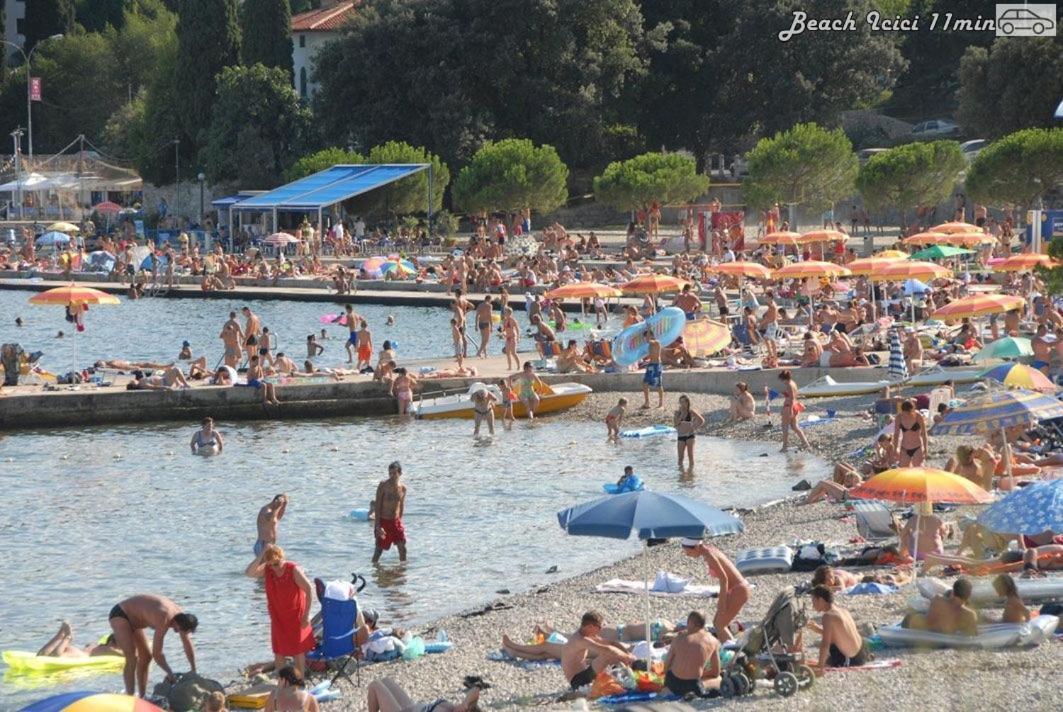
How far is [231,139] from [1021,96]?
90.0 ft

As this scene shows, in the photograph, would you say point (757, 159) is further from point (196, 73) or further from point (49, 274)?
point (196, 73)

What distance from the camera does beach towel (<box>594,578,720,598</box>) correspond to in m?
14.9

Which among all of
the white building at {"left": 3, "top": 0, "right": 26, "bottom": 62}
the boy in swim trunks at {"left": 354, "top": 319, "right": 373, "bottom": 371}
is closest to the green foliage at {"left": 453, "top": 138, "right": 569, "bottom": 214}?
the boy in swim trunks at {"left": 354, "top": 319, "right": 373, "bottom": 371}

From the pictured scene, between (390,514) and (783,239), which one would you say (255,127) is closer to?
(783,239)

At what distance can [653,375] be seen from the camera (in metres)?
26.0

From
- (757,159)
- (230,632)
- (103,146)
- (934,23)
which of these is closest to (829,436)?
(230,632)

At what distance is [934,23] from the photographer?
59.3m

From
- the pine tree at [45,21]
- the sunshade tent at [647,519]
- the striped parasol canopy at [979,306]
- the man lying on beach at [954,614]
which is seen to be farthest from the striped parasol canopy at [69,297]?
the pine tree at [45,21]

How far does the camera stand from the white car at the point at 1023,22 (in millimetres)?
51031

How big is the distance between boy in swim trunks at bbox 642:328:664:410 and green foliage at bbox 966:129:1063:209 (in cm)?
1753

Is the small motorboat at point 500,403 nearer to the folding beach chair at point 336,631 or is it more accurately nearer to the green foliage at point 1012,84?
the folding beach chair at point 336,631

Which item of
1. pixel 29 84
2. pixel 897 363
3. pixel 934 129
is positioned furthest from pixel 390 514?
pixel 29 84

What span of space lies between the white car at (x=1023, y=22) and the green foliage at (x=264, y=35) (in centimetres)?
2858

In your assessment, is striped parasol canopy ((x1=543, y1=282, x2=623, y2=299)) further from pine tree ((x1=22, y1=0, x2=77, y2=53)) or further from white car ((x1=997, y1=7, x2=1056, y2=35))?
pine tree ((x1=22, y1=0, x2=77, y2=53))
